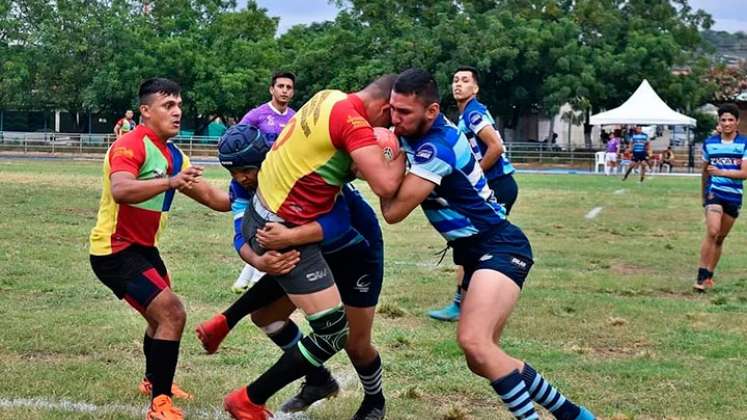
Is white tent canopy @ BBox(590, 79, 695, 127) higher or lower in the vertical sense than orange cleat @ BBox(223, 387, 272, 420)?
higher

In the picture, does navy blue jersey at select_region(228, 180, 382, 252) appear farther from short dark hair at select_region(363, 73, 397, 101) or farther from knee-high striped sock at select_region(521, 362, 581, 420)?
knee-high striped sock at select_region(521, 362, 581, 420)

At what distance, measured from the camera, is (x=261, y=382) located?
5480mm

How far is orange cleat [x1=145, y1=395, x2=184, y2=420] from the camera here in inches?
219

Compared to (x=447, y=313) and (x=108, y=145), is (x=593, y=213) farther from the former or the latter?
(x=108, y=145)

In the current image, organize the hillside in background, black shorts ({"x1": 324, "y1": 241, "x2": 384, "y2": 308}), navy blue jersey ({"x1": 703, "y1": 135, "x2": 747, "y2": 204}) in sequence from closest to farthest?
black shorts ({"x1": 324, "y1": 241, "x2": 384, "y2": 308}) < navy blue jersey ({"x1": 703, "y1": 135, "x2": 747, "y2": 204}) < the hillside in background

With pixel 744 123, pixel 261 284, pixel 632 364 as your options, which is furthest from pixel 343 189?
pixel 744 123

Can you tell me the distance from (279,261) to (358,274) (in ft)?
2.32

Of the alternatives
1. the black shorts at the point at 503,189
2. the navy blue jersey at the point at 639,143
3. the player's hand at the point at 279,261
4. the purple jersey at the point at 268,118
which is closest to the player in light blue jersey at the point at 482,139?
the black shorts at the point at 503,189

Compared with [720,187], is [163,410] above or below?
below

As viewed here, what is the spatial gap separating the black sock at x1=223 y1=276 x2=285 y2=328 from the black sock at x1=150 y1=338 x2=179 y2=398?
41 centimetres

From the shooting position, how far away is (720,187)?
36.9ft

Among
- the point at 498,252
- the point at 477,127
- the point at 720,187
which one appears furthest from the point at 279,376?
the point at 720,187

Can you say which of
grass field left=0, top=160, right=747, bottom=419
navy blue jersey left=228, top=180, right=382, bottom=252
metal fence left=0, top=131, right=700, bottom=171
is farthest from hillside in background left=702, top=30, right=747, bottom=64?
Answer: navy blue jersey left=228, top=180, right=382, bottom=252

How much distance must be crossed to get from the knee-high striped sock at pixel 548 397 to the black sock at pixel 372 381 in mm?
945
